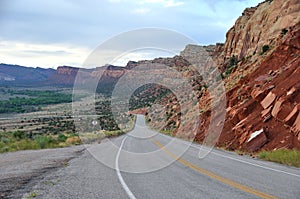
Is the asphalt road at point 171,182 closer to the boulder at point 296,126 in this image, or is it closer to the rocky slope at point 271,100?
the boulder at point 296,126

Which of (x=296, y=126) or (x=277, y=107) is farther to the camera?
(x=277, y=107)

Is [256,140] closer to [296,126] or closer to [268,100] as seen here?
[296,126]

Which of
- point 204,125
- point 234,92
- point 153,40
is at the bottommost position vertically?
point 204,125

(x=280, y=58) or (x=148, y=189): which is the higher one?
(x=280, y=58)

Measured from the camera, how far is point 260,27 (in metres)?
53.4

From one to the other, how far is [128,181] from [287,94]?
1576 cm

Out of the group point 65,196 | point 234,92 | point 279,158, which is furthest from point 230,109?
point 65,196

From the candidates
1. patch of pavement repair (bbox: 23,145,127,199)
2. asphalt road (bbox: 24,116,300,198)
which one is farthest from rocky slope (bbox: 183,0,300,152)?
patch of pavement repair (bbox: 23,145,127,199)

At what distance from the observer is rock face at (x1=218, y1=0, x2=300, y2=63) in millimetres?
42688

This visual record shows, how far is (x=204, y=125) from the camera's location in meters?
39.1

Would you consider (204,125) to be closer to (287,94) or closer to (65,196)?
(287,94)

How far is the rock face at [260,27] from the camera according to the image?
42688mm

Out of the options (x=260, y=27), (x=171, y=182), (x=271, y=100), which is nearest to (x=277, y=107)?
(x=271, y=100)

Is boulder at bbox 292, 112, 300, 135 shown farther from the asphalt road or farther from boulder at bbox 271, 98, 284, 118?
the asphalt road
